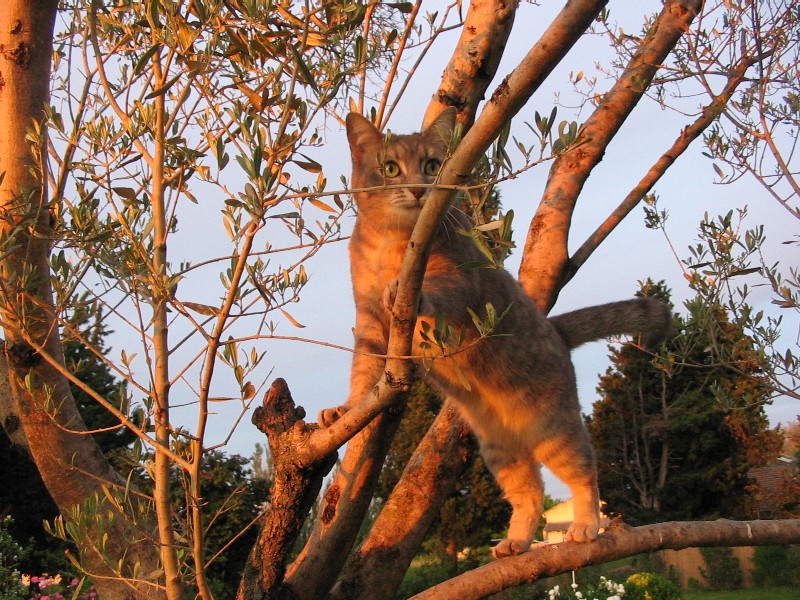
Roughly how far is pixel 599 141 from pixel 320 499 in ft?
8.23

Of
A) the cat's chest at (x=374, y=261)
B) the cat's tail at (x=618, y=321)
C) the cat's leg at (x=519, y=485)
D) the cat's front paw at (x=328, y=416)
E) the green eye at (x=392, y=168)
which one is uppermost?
the green eye at (x=392, y=168)

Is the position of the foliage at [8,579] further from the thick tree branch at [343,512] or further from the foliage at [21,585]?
the thick tree branch at [343,512]

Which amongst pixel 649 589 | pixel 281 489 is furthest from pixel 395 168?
pixel 649 589

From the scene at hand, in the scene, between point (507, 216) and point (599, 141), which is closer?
point (507, 216)

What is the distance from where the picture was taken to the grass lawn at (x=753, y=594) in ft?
45.7

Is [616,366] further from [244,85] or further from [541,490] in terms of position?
[244,85]

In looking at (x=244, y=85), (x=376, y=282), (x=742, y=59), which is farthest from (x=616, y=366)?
(x=244, y=85)

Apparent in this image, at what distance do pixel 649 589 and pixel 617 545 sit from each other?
9292 mm

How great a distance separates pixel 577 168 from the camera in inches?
166

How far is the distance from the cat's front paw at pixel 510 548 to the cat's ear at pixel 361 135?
6.87ft

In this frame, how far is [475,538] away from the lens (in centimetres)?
1549

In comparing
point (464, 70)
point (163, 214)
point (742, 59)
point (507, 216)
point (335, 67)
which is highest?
point (742, 59)

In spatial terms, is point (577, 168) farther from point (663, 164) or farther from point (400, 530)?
point (400, 530)

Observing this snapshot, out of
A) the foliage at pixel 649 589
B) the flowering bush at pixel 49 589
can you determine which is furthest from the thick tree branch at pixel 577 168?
the foliage at pixel 649 589
